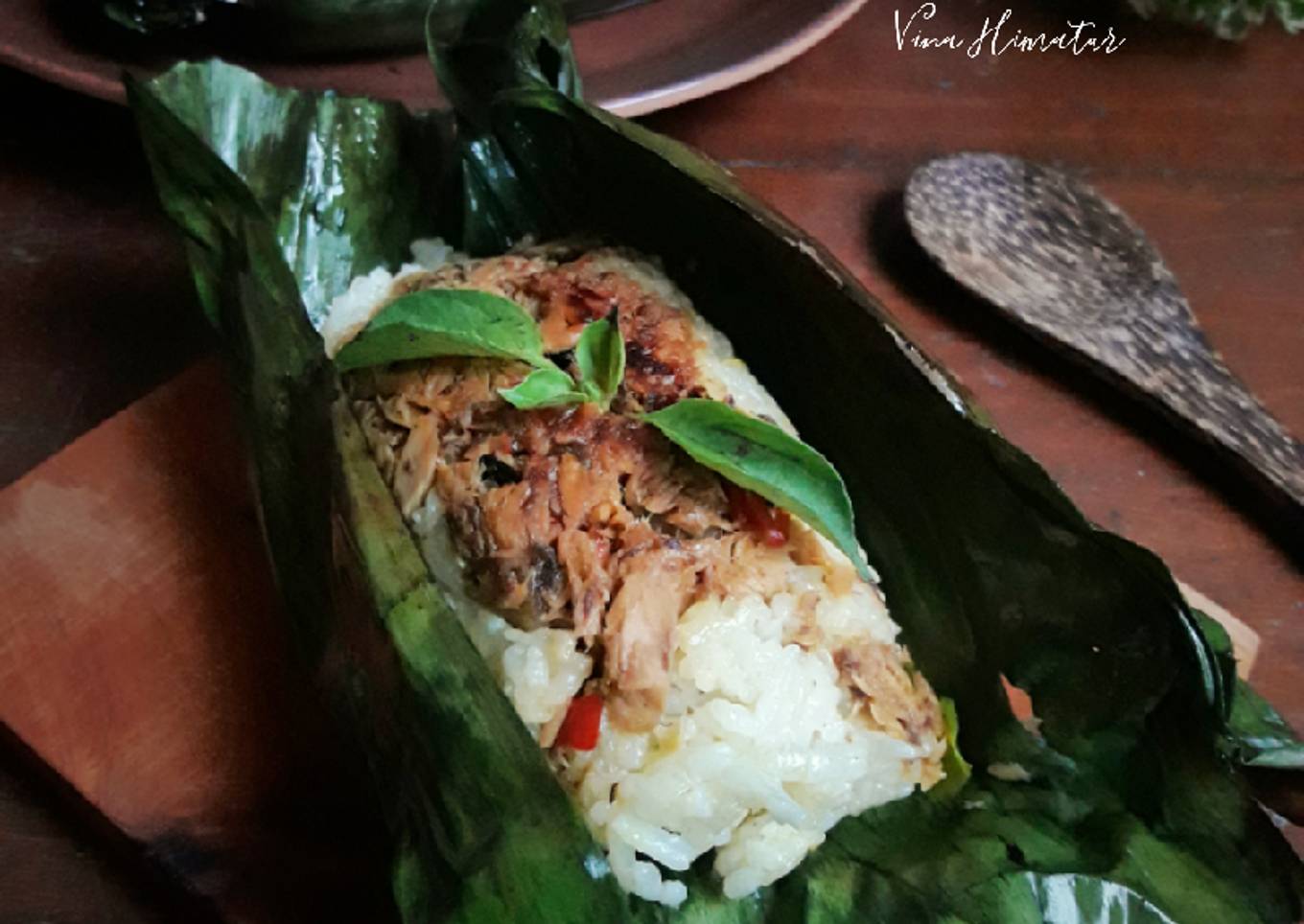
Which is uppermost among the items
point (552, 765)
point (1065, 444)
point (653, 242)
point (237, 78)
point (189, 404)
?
point (237, 78)

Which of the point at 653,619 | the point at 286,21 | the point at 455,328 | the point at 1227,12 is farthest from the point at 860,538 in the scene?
the point at 1227,12

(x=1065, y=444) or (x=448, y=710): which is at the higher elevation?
(x=448, y=710)

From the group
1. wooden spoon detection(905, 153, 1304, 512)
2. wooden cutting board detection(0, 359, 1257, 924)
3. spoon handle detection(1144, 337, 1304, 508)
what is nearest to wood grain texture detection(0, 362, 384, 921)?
wooden cutting board detection(0, 359, 1257, 924)

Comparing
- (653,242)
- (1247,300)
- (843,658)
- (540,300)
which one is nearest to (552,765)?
(843,658)

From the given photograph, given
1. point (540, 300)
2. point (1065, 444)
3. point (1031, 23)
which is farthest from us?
point (1031, 23)

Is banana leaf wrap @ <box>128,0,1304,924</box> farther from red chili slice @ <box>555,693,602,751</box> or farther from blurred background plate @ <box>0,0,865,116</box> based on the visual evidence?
blurred background plate @ <box>0,0,865,116</box>

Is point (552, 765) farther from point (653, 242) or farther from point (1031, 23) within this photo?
point (1031, 23)
